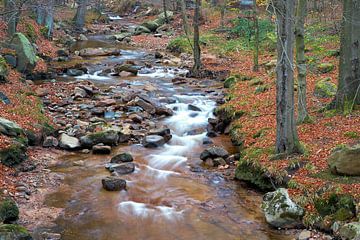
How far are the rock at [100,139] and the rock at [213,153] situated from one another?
8.83 ft

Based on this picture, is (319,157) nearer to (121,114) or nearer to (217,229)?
(217,229)

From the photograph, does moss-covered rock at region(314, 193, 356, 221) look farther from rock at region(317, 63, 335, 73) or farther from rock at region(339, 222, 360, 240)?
rock at region(317, 63, 335, 73)

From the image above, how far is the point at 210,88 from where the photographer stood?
62.5 feet

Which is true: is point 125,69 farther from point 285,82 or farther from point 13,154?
point 285,82

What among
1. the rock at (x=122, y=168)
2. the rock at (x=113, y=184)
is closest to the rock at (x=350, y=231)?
the rock at (x=113, y=184)

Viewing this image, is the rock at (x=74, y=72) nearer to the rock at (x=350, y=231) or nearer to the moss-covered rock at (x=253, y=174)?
the moss-covered rock at (x=253, y=174)

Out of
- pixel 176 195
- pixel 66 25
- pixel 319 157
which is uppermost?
pixel 66 25

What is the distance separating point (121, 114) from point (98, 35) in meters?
21.6

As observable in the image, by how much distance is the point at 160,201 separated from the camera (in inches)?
360

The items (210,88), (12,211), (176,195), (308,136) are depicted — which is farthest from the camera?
(210,88)

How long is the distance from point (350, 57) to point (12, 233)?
8.93 metres

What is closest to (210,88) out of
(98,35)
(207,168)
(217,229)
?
(207,168)

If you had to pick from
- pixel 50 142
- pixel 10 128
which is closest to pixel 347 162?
pixel 50 142

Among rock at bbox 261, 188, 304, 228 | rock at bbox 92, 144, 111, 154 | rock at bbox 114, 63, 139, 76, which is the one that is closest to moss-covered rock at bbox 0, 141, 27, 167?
rock at bbox 92, 144, 111, 154
